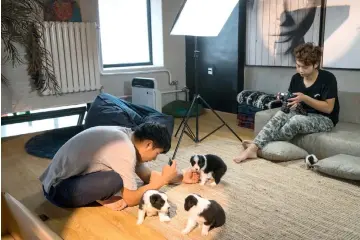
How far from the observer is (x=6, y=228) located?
5.80ft

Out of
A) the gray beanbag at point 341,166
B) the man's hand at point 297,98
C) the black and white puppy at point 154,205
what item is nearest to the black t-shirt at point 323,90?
the man's hand at point 297,98

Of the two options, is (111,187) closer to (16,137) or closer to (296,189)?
(296,189)

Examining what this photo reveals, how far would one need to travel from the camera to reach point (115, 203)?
2025mm

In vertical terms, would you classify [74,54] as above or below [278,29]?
below

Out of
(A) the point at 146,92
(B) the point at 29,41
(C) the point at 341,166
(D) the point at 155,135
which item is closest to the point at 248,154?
(C) the point at 341,166

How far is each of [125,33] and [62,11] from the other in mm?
1001

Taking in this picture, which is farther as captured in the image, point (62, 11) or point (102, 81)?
point (102, 81)

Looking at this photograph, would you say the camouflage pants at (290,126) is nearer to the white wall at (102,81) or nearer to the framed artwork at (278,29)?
the framed artwork at (278,29)

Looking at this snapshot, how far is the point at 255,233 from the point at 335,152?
122 cm

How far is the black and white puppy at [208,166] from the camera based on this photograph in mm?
2223

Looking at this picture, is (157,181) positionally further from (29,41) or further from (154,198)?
(29,41)

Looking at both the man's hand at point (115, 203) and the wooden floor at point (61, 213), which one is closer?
the wooden floor at point (61, 213)

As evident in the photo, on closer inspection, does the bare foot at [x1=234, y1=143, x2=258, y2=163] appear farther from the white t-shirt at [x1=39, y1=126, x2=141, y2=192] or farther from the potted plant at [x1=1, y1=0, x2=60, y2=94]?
the potted plant at [x1=1, y1=0, x2=60, y2=94]

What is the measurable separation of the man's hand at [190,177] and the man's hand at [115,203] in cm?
49
